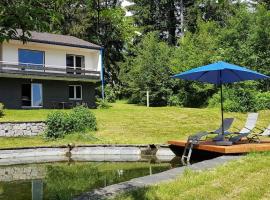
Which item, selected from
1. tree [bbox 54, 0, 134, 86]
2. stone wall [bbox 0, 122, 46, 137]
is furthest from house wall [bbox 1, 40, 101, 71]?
tree [bbox 54, 0, 134, 86]

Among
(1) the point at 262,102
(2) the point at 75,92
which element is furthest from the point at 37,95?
(1) the point at 262,102

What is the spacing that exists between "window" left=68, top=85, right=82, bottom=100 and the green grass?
2606 cm

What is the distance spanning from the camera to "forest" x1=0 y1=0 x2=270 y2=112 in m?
35.1

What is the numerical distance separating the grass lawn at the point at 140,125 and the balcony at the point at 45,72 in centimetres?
441

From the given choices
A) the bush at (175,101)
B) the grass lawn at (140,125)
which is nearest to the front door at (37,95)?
the grass lawn at (140,125)

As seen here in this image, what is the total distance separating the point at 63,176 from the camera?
12.4 metres

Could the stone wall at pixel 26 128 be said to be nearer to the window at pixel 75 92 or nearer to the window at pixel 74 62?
the window at pixel 75 92

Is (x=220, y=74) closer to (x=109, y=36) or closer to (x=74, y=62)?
(x=74, y=62)

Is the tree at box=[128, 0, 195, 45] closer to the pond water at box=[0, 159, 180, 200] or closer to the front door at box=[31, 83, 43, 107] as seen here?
the front door at box=[31, 83, 43, 107]

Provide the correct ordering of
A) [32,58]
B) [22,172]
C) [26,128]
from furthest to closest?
[32,58] < [26,128] < [22,172]

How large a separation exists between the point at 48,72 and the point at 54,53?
2.60 meters

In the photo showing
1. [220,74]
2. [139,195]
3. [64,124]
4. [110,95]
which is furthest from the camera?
[110,95]

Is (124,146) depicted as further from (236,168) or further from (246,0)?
(246,0)

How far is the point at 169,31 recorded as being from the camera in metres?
57.5
